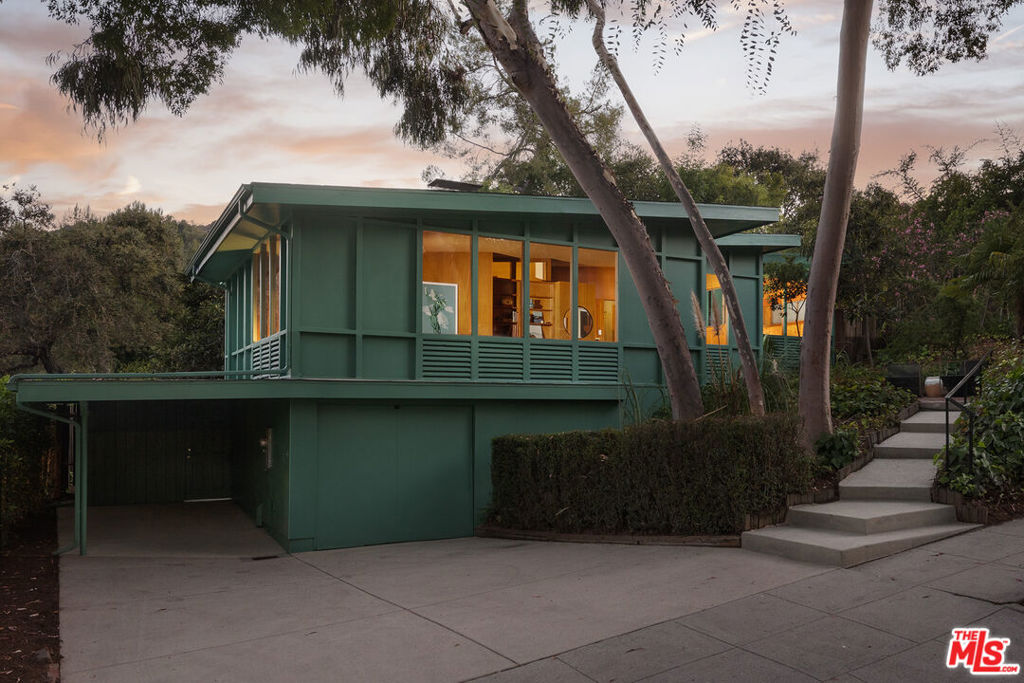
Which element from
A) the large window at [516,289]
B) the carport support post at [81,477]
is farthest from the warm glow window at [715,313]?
the carport support post at [81,477]

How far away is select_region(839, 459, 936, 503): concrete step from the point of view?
8188 millimetres

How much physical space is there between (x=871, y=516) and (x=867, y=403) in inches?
190

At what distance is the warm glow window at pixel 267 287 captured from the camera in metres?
11.7

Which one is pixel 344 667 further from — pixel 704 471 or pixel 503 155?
pixel 503 155

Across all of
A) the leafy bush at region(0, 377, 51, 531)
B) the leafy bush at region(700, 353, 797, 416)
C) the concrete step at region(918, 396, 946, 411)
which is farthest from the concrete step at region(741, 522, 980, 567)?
the leafy bush at region(0, 377, 51, 531)

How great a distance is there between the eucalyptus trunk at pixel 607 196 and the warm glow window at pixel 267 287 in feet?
13.6

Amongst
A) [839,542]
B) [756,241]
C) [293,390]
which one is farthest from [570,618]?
[756,241]

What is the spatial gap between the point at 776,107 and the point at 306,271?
1265 cm

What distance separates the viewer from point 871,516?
7.45 metres

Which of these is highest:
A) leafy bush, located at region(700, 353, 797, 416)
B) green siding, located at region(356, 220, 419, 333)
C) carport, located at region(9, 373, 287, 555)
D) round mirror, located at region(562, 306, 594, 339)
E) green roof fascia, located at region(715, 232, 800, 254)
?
green roof fascia, located at region(715, 232, 800, 254)

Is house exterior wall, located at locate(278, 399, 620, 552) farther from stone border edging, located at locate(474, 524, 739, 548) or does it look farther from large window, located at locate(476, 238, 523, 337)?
large window, located at locate(476, 238, 523, 337)

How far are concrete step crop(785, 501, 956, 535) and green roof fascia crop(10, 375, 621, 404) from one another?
175 inches

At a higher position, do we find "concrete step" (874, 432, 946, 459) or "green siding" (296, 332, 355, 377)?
"green siding" (296, 332, 355, 377)

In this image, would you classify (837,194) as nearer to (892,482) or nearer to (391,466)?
(892,482)
